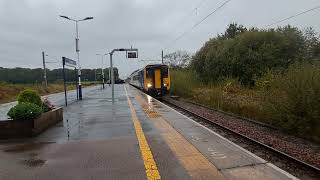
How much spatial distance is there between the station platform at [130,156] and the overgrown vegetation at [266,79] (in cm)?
337

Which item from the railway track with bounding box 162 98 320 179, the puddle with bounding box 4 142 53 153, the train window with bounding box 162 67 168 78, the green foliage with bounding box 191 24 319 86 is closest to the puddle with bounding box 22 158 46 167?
the puddle with bounding box 4 142 53 153

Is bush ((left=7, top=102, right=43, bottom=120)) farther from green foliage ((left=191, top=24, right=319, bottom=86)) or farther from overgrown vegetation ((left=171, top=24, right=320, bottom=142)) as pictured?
green foliage ((left=191, top=24, right=319, bottom=86))

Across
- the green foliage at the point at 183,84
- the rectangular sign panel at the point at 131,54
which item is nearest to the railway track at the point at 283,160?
the green foliage at the point at 183,84

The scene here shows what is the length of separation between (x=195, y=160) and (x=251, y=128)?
7.24 metres

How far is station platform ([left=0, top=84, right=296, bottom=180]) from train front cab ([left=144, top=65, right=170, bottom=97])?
2237 centimetres

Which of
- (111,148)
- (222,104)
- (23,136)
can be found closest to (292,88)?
(111,148)

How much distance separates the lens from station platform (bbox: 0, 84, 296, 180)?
22.3ft

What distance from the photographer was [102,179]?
6.45m

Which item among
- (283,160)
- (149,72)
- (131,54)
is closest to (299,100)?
(283,160)

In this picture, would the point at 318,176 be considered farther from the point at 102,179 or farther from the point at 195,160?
the point at 102,179

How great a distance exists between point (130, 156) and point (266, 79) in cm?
1254

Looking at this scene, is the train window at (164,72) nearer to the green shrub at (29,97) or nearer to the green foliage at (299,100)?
the green foliage at (299,100)

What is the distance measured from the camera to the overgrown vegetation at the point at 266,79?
12.8 metres

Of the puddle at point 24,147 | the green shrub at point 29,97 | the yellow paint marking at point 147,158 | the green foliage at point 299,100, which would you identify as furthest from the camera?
the green shrub at point 29,97
